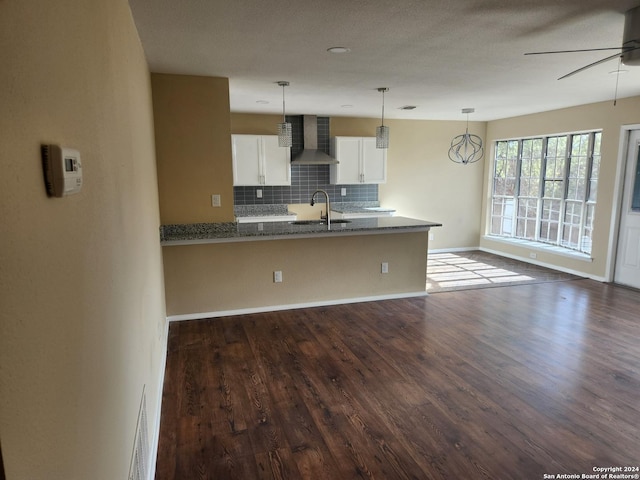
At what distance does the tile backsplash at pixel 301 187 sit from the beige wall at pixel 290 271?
229cm

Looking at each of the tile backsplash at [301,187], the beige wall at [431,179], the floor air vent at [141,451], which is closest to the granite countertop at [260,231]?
the tile backsplash at [301,187]

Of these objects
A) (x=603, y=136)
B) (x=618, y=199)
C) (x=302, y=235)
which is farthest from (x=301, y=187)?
(x=618, y=199)

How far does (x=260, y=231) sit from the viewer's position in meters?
4.09

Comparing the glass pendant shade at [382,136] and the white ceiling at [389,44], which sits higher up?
the white ceiling at [389,44]

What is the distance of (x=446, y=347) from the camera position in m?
3.43

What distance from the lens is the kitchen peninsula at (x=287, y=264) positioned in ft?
13.1

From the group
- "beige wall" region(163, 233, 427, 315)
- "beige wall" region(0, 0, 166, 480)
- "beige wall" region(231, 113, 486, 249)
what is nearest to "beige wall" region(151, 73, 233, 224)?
"beige wall" region(163, 233, 427, 315)

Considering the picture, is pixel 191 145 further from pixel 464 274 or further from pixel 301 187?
pixel 464 274

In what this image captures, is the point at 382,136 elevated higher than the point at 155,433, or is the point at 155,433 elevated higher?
the point at 382,136

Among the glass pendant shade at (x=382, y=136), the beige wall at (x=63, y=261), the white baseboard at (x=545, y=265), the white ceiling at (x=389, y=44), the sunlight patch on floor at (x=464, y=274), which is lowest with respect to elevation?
the sunlight patch on floor at (x=464, y=274)

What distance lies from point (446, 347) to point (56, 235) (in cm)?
324

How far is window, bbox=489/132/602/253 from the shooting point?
5.80 m

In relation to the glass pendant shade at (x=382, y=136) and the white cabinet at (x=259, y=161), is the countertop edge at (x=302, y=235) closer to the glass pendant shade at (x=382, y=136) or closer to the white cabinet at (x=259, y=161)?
the glass pendant shade at (x=382, y=136)

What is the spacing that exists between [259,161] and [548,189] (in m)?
4.57
